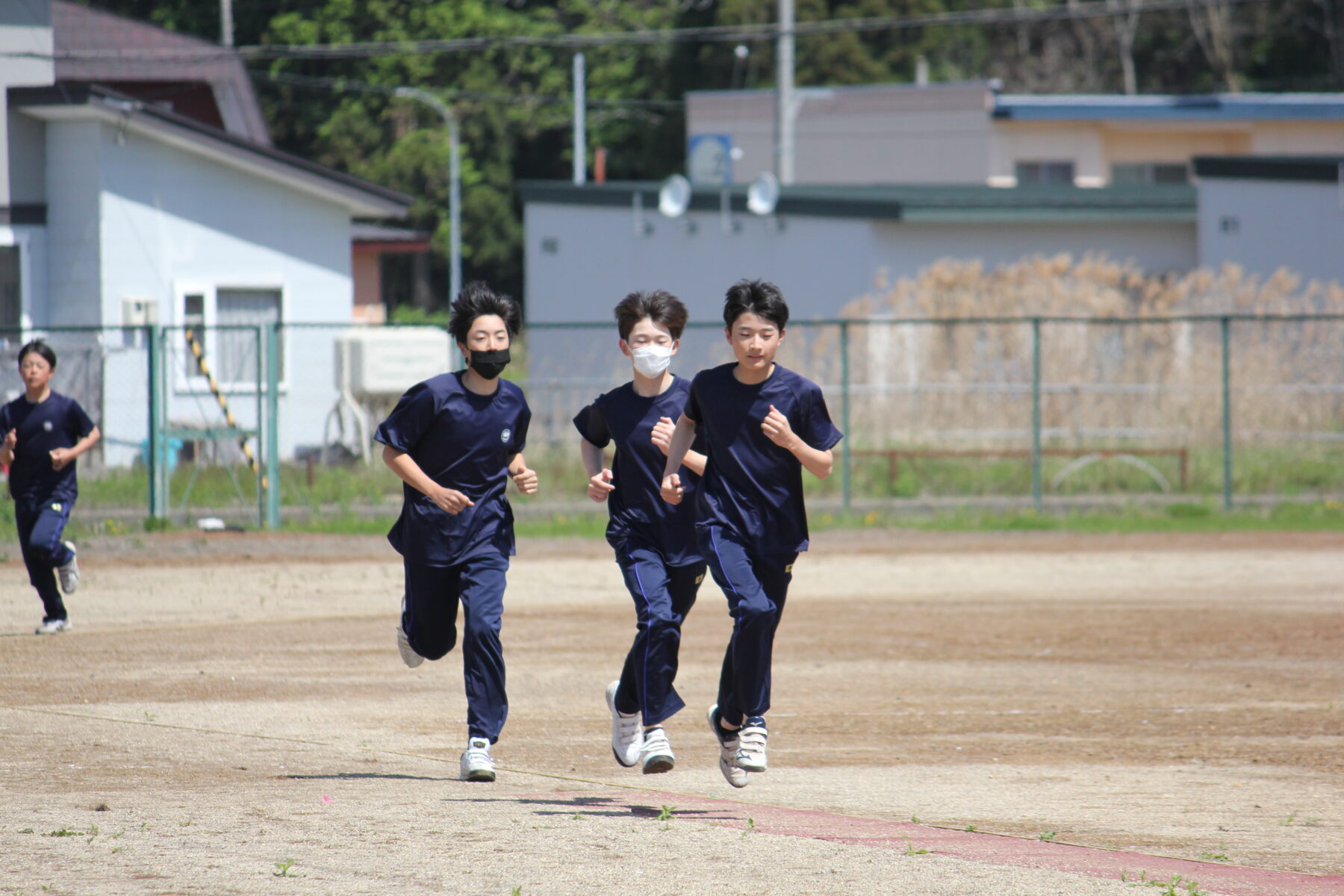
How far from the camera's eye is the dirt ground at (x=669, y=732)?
550cm

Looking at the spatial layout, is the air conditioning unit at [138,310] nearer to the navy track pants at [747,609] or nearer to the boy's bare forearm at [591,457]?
the boy's bare forearm at [591,457]

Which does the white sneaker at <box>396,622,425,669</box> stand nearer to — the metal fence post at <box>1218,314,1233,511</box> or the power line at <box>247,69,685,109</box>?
the metal fence post at <box>1218,314,1233,511</box>

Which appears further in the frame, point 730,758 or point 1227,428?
point 1227,428

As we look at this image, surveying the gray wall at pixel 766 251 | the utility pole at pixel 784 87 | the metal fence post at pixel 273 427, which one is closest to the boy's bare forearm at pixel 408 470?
the metal fence post at pixel 273 427

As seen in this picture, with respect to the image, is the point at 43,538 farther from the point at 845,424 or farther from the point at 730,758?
the point at 845,424

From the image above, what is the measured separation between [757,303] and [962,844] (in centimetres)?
214

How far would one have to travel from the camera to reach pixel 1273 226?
2936cm

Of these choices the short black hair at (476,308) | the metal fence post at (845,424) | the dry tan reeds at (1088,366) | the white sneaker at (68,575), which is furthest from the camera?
the dry tan reeds at (1088,366)

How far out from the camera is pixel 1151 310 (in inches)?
1001

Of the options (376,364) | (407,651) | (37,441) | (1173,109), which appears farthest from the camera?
(1173,109)

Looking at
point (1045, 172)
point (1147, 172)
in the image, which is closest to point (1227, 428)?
point (1045, 172)

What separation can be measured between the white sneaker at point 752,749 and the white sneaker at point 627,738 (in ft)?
1.49

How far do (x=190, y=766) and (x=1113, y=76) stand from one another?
57175 millimetres

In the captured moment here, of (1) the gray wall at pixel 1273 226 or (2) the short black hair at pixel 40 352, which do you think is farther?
(1) the gray wall at pixel 1273 226
